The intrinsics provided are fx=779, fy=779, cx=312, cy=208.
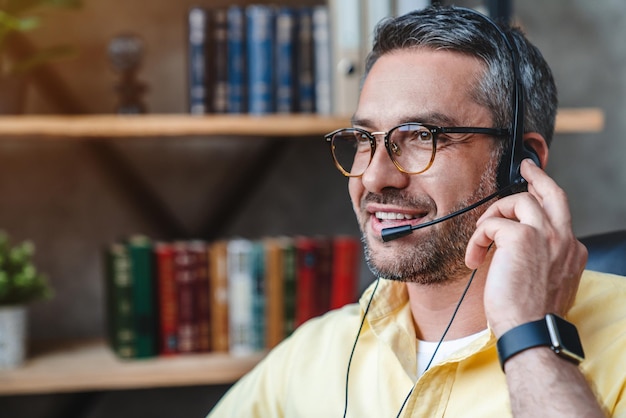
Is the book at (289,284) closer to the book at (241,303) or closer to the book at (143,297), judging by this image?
the book at (241,303)

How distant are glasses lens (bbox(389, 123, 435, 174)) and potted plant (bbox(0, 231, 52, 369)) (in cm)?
96

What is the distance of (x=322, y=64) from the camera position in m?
1.73

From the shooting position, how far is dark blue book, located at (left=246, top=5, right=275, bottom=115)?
5.65ft

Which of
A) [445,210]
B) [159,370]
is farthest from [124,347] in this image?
[445,210]

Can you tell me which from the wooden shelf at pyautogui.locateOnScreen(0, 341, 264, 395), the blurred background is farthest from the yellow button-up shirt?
the blurred background

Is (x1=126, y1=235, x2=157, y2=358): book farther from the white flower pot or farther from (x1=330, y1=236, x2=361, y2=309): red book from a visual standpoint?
(x1=330, y1=236, x2=361, y2=309): red book

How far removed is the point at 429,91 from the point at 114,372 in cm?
97

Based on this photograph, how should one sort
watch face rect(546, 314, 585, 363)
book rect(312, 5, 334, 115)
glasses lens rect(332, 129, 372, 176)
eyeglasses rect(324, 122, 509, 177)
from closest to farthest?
watch face rect(546, 314, 585, 363)
eyeglasses rect(324, 122, 509, 177)
glasses lens rect(332, 129, 372, 176)
book rect(312, 5, 334, 115)

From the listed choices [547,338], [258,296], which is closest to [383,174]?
[547,338]

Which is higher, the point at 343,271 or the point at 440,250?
the point at 440,250

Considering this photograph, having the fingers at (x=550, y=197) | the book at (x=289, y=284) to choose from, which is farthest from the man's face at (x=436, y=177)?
the book at (x=289, y=284)

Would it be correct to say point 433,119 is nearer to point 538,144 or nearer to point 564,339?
point 538,144

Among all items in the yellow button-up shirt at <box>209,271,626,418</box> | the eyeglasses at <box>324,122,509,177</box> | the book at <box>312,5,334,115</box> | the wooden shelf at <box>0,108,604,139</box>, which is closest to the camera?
the yellow button-up shirt at <box>209,271,626,418</box>

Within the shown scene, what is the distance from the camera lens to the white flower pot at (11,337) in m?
1.67
